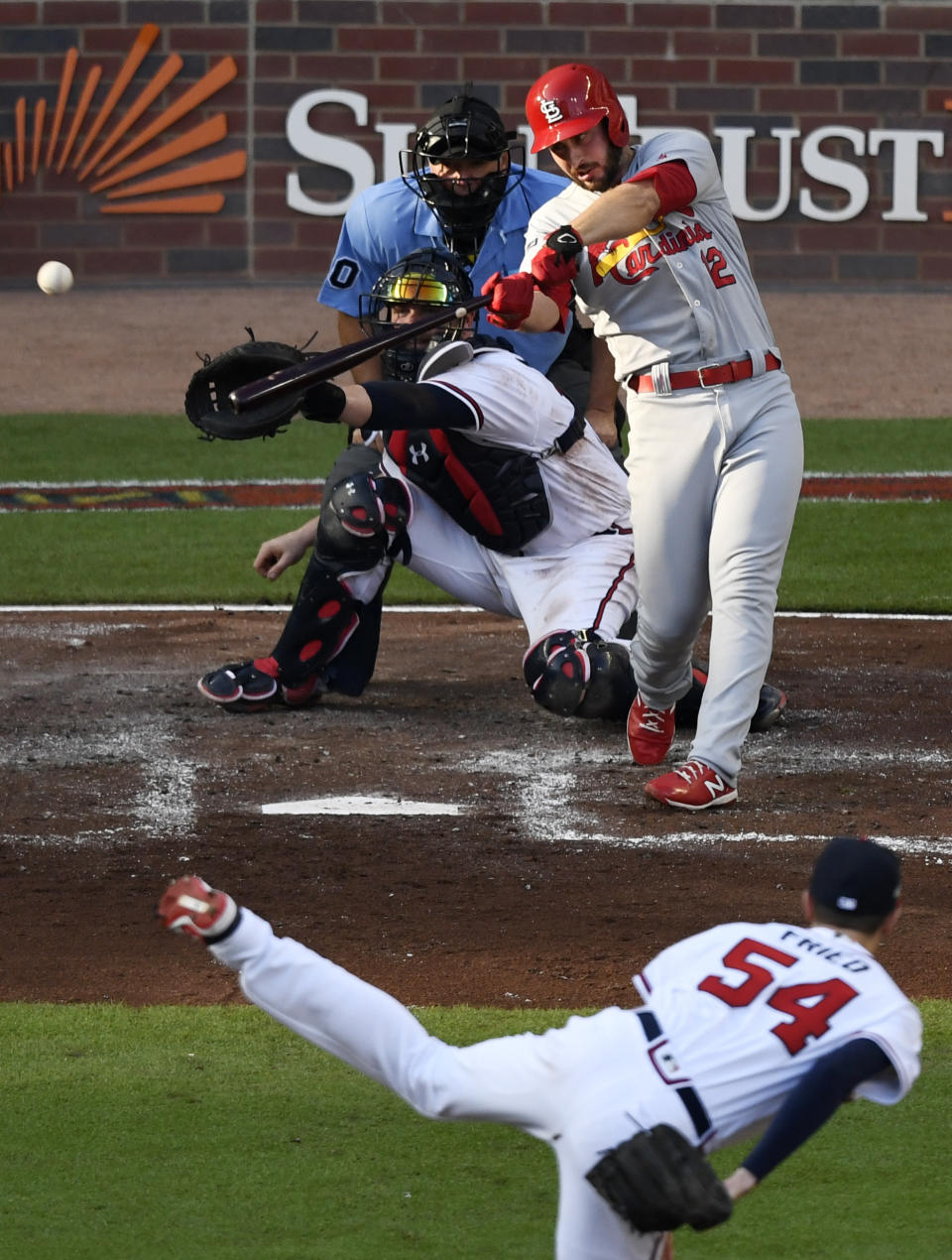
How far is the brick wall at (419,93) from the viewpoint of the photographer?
18.2m

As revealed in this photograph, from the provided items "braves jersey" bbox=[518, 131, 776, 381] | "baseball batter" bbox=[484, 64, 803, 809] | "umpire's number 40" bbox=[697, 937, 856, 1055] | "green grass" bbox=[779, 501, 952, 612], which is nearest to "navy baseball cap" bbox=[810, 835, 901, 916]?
"umpire's number 40" bbox=[697, 937, 856, 1055]

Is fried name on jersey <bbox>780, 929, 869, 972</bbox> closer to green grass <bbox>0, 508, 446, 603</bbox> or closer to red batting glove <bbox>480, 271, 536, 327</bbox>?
red batting glove <bbox>480, 271, 536, 327</bbox>

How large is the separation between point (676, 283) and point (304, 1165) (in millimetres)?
2861

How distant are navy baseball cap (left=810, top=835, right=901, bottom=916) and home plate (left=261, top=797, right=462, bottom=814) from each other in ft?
9.75

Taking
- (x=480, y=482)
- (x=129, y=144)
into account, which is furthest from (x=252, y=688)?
(x=129, y=144)

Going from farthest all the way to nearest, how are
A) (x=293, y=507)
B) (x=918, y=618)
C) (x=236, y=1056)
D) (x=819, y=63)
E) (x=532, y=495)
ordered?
(x=819, y=63) → (x=293, y=507) → (x=918, y=618) → (x=532, y=495) → (x=236, y=1056)

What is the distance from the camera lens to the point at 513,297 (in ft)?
17.6

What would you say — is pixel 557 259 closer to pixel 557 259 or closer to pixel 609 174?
pixel 557 259

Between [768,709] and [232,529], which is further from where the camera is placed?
[232,529]

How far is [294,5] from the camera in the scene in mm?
18297

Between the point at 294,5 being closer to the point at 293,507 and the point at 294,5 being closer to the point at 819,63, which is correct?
the point at 819,63

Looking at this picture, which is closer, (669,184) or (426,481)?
(669,184)

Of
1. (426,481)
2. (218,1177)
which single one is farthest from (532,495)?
(218,1177)

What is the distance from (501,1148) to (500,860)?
1.69 m
